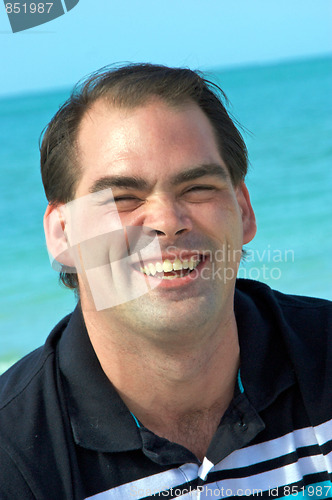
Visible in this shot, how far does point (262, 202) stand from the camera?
1241 cm

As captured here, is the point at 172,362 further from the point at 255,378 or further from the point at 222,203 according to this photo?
the point at 222,203

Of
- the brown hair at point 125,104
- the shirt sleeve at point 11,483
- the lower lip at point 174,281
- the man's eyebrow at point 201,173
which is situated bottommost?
the shirt sleeve at point 11,483

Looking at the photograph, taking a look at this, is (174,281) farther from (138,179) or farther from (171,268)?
(138,179)

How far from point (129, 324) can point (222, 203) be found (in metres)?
0.56

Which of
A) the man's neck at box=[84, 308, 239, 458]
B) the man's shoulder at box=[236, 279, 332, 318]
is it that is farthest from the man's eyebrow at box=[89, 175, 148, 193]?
the man's shoulder at box=[236, 279, 332, 318]

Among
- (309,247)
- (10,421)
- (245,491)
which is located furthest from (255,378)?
(309,247)

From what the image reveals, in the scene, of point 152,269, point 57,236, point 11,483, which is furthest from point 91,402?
point 57,236

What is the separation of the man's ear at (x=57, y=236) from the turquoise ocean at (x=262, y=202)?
0.85 metres

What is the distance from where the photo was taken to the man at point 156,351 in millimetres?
2455

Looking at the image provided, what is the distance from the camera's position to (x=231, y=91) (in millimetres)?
23156

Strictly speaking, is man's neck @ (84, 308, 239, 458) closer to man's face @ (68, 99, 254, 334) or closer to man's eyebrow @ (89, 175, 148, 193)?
man's face @ (68, 99, 254, 334)

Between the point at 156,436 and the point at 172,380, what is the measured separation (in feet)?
0.73

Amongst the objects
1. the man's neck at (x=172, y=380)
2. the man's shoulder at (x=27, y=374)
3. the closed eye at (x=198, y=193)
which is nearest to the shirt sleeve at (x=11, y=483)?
the man's shoulder at (x=27, y=374)

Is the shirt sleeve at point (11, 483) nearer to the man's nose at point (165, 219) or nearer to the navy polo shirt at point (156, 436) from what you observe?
the navy polo shirt at point (156, 436)
